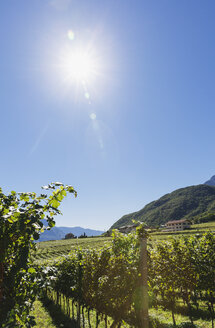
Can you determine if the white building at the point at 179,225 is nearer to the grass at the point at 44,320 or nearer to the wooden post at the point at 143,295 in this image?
the grass at the point at 44,320

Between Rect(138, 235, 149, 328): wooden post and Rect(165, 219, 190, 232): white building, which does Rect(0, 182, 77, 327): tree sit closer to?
Rect(138, 235, 149, 328): wooden post

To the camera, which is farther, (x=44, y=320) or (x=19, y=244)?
(x=44, y=320)

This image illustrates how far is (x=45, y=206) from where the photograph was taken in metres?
2.85

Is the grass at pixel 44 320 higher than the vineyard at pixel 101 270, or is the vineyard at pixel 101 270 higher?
the vineyard at pixel 101 270

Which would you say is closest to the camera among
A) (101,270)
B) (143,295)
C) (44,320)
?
(143,295)

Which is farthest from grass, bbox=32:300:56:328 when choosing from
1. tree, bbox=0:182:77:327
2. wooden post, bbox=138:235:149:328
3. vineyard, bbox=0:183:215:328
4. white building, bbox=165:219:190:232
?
white building, bbox=165:219:190:232

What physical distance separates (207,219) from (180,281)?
133 metres

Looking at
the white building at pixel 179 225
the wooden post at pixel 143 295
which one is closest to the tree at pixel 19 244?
the wooden post at pixel 143 295

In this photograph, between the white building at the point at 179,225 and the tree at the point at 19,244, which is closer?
the tree at the point at 19,244

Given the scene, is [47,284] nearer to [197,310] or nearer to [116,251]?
[116,251]

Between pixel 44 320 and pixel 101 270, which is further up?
pixel 101 270

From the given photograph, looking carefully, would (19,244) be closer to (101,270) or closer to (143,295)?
(143,295)

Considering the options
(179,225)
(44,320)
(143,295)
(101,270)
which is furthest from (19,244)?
(179,225)

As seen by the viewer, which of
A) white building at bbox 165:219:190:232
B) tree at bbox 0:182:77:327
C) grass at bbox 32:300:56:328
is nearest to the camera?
tree at bbox 0:182:77:327
